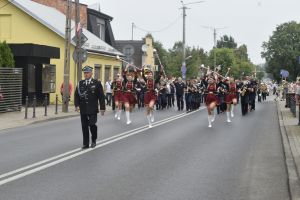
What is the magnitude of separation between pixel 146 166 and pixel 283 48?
337 feet

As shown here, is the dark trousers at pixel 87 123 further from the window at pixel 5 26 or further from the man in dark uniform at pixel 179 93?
the window at pixel 5 26

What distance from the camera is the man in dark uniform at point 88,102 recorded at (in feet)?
40.6

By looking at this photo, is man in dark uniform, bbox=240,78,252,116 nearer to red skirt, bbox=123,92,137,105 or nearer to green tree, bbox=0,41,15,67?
red skirt, bbox=123,92,137,105

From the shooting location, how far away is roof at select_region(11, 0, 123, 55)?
34.9 meters

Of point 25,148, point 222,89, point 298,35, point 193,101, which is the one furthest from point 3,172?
point 298,35

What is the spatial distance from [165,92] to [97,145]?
19038mm

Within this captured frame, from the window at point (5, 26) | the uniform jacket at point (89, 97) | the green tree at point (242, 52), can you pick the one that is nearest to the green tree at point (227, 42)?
the green tree at point (242, 52)

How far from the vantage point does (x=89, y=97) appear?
40.9 feet

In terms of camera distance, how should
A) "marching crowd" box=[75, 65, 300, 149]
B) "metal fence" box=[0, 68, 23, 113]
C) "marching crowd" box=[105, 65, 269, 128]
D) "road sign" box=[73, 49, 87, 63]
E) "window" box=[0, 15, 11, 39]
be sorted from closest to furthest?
"marching crowd" box=[75, 65, 300, 149]
"marching crowd" box=[105, 65, 269, 128]
"metal fence" box=[0, 68, 23, 113]
"road sign" box=[73, 49, 87, 63]
"window" box=[0, 15, 11, 39]

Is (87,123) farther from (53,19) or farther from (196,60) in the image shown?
(196,60)

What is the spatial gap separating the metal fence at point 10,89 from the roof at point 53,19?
976cm

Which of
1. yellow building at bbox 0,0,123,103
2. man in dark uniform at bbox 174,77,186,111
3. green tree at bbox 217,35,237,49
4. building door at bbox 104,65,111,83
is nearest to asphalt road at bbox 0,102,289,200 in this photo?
man in dark uniform at bbox 174,77,186,111

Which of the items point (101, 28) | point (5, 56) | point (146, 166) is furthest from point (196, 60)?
point (146, 166)

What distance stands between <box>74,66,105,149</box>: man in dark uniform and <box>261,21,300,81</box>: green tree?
9657 centimetres
